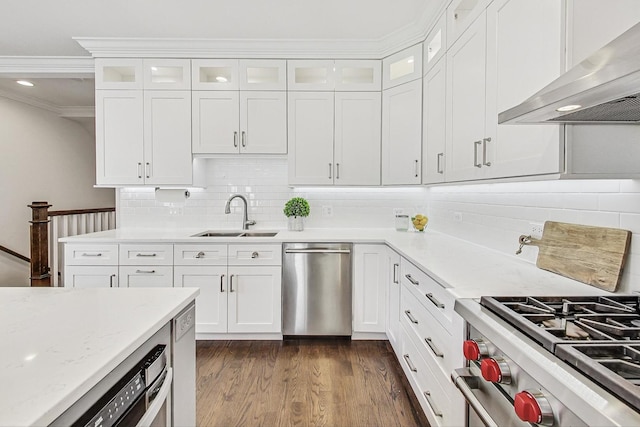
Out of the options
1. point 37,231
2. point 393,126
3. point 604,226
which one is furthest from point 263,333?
point 37,231

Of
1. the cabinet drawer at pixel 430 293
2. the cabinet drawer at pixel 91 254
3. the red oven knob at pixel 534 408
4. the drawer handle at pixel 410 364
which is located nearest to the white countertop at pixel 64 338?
the red oven knob at pixel 534 408

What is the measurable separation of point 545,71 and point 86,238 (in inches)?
134

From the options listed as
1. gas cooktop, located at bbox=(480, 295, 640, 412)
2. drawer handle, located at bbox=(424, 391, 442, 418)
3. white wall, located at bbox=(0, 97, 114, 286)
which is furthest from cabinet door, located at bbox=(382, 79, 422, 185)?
white wall, located at bbox=(0, 97, 114, 286)

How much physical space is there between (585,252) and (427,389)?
39.5 inches

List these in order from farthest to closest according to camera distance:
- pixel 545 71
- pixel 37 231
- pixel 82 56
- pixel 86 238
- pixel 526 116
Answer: pixel 37 231
pixel 82 56
pixel 86 238
pixel 545 71
pixel 526 116

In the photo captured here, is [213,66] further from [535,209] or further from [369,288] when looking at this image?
[535,209]

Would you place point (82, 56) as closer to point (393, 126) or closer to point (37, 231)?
point (37, 231)

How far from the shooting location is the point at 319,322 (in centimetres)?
301

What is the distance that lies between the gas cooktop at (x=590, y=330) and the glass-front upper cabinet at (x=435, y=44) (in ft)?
6.29

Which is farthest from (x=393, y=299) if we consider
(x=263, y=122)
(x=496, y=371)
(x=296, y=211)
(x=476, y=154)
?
(x=263, y=122)

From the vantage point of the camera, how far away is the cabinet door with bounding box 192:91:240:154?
325cm

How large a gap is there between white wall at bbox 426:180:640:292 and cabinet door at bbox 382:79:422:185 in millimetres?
410

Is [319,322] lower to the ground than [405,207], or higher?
lower

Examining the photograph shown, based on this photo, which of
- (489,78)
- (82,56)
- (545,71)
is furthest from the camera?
(82,56)
